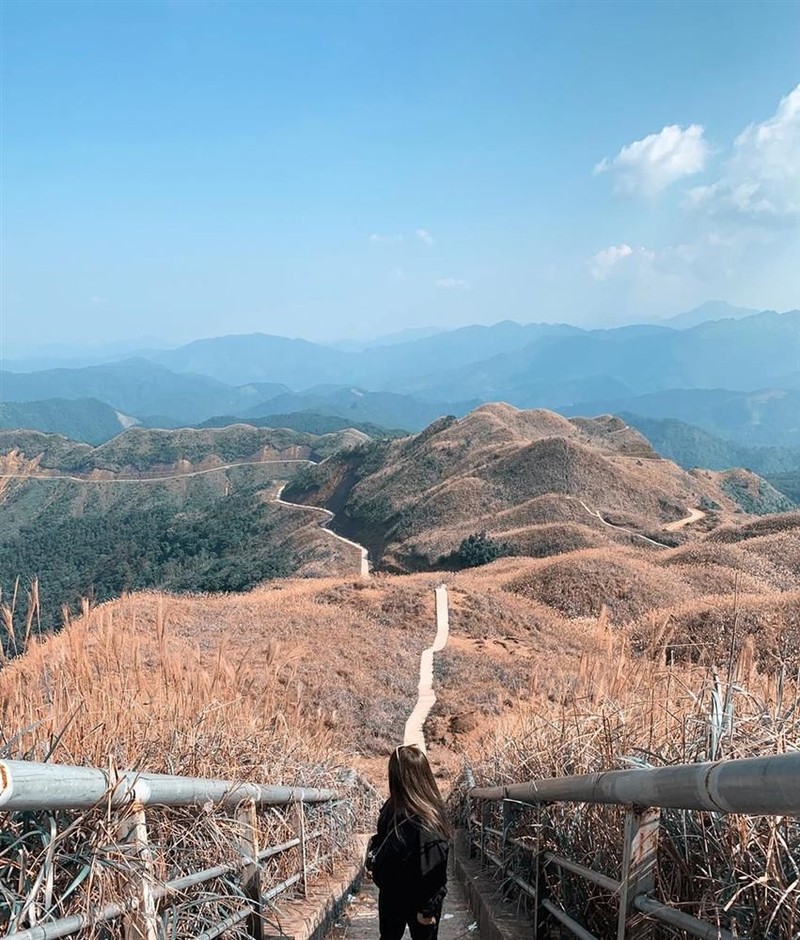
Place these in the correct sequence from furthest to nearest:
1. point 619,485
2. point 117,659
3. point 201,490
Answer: point 201,490
point 619,485
point 117,659

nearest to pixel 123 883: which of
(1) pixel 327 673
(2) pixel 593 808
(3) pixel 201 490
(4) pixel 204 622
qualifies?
(2) pixel 593 808

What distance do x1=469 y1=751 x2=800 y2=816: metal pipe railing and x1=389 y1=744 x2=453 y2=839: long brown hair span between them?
59.6 inches

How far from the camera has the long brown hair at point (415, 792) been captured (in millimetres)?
4176

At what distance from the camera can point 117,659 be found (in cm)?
466

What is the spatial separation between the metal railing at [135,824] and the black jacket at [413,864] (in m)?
0.67

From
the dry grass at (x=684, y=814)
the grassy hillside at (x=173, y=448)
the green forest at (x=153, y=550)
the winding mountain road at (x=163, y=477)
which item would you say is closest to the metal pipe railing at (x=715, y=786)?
the dry grass at (x=684, y=814)

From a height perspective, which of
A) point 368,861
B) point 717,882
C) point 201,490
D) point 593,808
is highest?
point 717,882

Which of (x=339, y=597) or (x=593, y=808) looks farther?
(x=339, y=597)

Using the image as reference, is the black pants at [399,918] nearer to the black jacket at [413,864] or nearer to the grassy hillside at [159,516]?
the black jacket at [413,864]

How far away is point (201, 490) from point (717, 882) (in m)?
122

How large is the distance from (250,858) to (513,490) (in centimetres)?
6123

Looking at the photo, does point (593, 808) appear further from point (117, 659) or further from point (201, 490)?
point (201, 490)

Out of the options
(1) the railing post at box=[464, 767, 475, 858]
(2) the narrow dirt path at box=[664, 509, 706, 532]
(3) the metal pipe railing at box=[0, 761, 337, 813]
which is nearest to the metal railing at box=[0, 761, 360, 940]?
(3) the metal pipe railing at box=[0, 761, 337, 813]

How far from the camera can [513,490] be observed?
63.8 meters
